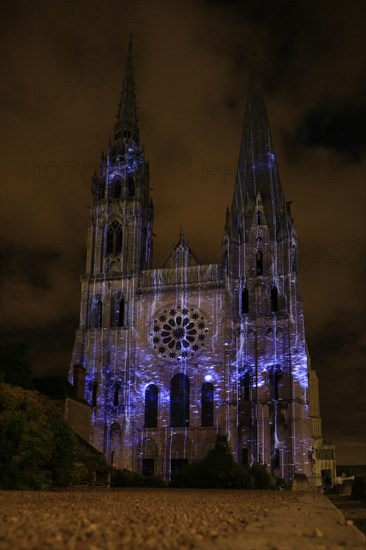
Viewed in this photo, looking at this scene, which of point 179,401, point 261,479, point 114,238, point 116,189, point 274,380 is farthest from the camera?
point 116,189

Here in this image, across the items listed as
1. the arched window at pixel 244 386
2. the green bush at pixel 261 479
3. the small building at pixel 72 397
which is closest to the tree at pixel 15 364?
the small building at pixel 72 397

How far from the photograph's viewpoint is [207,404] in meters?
49.0

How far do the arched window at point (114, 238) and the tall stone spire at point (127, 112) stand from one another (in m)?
11.0

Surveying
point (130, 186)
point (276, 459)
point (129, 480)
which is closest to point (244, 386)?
point (276, 459)

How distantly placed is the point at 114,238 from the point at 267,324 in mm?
16846

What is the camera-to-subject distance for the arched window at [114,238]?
55938mm

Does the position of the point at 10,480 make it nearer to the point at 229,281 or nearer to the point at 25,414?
the point at 25,414

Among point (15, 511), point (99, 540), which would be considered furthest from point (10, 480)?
point (99, 540)

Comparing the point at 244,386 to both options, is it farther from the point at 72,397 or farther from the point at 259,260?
Result: the point at 72,397

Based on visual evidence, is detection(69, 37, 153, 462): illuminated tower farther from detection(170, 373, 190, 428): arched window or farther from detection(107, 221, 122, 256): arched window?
detection(170, 373, 190, 428): arched window

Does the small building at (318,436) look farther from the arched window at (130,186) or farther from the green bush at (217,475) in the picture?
the green bush at (217,475)

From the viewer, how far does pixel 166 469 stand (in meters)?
47.4

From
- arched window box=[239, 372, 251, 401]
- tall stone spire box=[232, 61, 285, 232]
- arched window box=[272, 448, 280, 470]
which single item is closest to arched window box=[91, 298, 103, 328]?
arched window box=[239, 372, 251, 401]

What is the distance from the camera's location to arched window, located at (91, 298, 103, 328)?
5344cm
